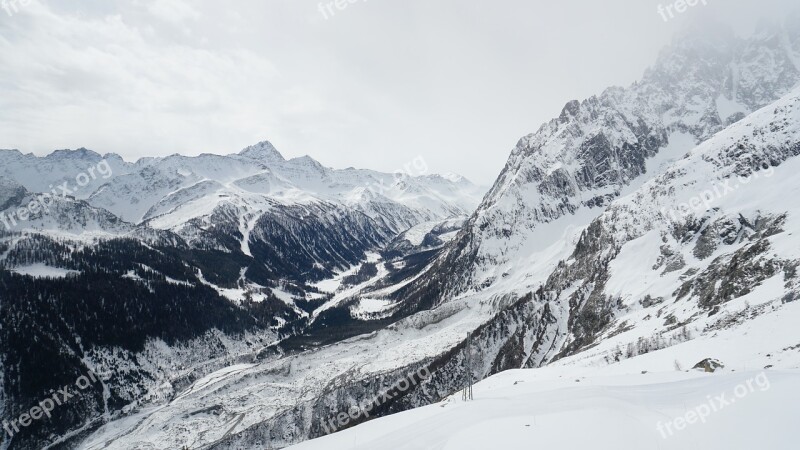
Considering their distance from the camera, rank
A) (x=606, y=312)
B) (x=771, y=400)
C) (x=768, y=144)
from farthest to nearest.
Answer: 1. (x=768, y=144)
2. (x=606, y=312)
3. (x=771, y=400)

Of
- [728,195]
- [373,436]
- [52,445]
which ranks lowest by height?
[52,445]

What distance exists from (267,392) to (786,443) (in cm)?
13623

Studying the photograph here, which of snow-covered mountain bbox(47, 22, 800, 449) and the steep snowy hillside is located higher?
the steep snowy hillside

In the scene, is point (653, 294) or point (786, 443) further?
point (653, 294)

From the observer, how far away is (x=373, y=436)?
18578mm

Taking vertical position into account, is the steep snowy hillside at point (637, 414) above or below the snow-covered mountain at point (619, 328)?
above

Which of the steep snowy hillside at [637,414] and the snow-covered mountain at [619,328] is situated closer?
the steep snowy hillside at [637,414]

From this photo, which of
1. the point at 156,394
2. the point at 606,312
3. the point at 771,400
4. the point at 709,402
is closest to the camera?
the point at 771,400

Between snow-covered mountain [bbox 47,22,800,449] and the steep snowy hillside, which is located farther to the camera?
snow-covered mountain [bbox 47,22,800,449]

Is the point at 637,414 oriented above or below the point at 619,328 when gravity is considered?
above

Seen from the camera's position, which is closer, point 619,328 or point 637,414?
point 637,414

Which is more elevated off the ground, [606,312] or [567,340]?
[606,312]

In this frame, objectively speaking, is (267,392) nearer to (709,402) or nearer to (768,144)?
(709,402)

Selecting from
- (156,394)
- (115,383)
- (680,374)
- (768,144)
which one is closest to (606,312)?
(768,144)
